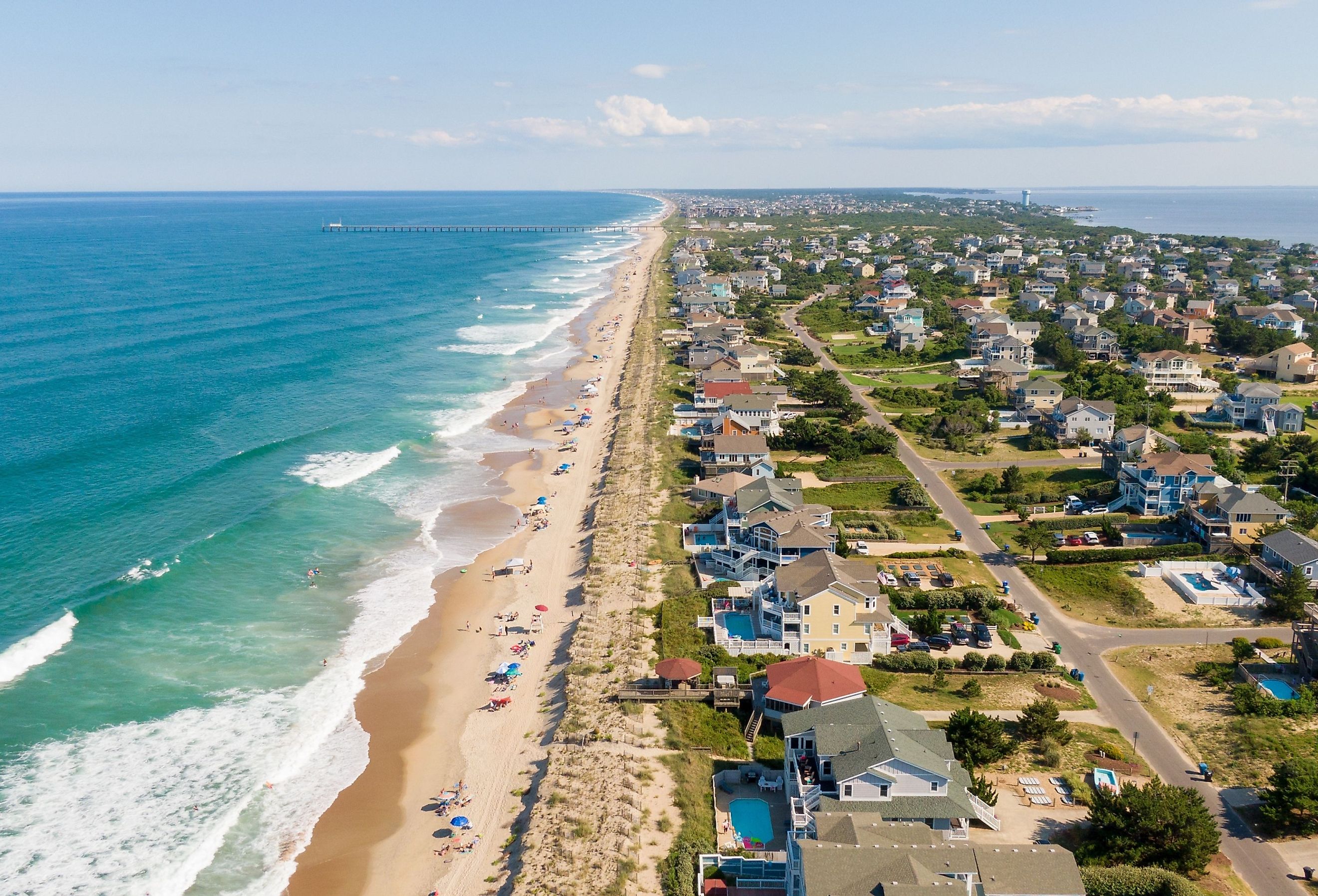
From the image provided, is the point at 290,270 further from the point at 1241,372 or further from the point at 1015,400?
the point at 1241,372

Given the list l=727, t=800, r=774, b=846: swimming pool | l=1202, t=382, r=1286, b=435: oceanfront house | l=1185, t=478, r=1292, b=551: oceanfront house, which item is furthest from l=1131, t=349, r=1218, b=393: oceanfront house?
l=727, t=800, r=774, b=846: swimming pool

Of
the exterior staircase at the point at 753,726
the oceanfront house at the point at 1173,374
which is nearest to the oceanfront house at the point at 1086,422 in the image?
the oceanfront house at the point at 1173,374

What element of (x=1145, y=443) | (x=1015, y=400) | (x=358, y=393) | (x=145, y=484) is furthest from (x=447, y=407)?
(x=1145, y=443)

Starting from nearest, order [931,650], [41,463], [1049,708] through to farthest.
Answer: [1049,708]
[931,650]
[41,463]

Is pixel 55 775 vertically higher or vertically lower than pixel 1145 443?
lower

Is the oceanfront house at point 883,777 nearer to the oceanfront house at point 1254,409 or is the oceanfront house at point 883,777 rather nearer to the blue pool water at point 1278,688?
the blue pool water at point 1278,688

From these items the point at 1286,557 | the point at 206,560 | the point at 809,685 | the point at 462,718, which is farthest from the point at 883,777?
the point at 206,560

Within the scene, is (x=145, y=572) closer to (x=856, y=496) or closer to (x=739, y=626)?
(x=739, y=626)

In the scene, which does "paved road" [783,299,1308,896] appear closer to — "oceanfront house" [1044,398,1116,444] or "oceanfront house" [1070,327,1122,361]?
"oceanfront house" [1044,398,1116,444]
